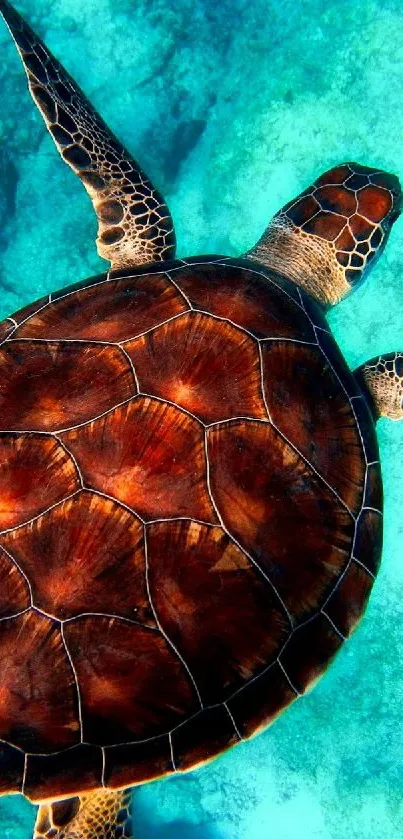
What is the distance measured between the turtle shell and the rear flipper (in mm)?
832

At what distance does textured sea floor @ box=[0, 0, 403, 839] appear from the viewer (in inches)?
183

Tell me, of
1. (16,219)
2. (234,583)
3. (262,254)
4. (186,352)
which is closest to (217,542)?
(234,583)

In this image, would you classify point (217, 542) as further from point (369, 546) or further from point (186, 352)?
point (369, 546)

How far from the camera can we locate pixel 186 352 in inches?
83.4

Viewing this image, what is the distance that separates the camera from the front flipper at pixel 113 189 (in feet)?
10.2

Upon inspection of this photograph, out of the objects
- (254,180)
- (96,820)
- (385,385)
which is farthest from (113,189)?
(96,820)

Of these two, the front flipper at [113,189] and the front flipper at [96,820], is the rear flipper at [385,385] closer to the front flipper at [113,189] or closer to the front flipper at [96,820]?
the front flipper at [113,189]

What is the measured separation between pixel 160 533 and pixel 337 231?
2.20m

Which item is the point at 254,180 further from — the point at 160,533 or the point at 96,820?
the point at 96,820

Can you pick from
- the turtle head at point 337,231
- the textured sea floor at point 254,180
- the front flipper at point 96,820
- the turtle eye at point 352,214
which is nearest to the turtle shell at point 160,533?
the front flipper at point 96,820

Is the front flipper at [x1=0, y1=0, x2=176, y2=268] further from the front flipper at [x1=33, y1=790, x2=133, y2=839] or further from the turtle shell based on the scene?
the front flipper at [x1=33, y1=790, x2=133, y2=839]

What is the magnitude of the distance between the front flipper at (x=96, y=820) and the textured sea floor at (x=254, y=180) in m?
2.38

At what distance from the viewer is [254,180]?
4914mm

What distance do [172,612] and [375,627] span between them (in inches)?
131
